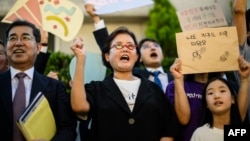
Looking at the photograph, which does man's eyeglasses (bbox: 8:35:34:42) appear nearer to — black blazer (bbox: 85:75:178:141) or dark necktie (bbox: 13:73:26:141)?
dark necktie (bbox: 13:73:26:141)

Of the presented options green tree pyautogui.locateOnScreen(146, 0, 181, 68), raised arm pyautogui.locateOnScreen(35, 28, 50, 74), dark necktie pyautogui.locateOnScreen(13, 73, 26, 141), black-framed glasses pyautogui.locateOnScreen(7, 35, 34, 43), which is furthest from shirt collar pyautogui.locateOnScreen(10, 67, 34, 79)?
green tree pyautogui.locateOnScreen(146, 0, 181, 68)

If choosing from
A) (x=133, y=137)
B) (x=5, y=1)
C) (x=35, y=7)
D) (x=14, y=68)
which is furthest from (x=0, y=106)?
(x=5, y=1)

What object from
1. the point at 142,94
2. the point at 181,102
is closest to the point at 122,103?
the point at 142,94

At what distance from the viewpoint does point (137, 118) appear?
321 centimetres

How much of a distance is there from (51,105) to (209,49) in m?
1.24

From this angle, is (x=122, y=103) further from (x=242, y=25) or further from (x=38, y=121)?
(x=242, y=25)

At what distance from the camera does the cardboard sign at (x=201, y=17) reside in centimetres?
365

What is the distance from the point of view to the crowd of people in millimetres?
3178

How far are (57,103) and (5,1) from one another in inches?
303

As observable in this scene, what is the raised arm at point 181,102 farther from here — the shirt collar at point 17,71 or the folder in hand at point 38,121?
the shirt collar at point 17,71

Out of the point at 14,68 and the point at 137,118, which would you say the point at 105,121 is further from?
the point at 14,68

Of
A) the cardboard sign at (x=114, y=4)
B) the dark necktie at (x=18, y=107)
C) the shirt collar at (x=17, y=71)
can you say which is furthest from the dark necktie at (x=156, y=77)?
the dark necktie at (x=18, y=107)

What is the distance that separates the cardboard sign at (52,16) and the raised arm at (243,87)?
1453 mm

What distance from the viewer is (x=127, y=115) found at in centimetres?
321
